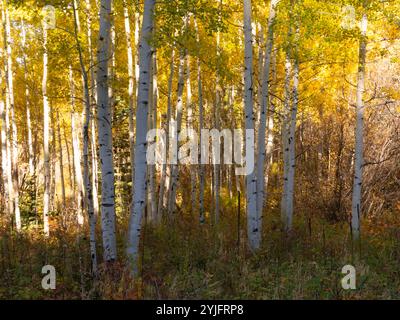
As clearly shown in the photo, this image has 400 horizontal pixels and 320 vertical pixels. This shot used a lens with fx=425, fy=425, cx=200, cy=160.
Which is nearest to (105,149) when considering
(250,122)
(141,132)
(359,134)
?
(141,132)

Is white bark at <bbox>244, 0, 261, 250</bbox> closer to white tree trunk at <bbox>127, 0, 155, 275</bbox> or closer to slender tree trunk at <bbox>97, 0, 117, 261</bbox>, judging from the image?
white tree trunk at <bbox>127, 0, 155, 275</bbox>

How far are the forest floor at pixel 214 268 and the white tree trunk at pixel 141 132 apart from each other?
548mm

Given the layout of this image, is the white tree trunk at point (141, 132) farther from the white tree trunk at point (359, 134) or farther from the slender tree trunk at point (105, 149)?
the white tree trunk at point (359, 134)

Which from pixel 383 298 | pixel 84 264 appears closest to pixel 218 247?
pixel 84 264

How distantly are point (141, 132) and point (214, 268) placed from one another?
2.63 m

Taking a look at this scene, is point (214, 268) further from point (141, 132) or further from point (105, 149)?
point (105, 149)

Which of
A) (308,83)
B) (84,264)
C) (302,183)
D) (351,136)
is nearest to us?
(84,264)

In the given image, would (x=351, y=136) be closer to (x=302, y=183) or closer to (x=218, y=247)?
(x=302, y=183)

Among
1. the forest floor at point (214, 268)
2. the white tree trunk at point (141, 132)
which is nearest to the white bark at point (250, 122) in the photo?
the forest floor at point (214, 268)

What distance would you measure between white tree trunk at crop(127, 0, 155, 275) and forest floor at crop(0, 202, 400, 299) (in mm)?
548

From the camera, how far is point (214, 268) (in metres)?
7.29

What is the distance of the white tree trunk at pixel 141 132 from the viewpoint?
6.81m

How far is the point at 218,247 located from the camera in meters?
8.29

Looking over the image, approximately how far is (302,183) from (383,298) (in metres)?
10.1
